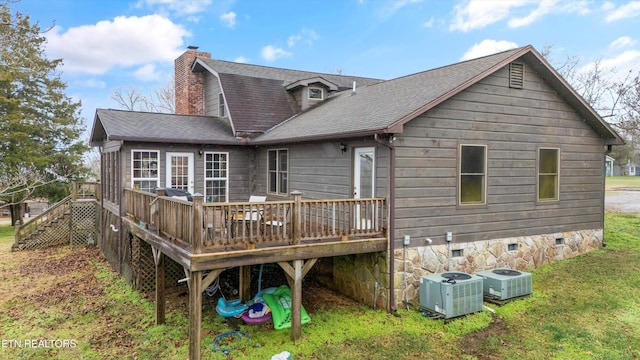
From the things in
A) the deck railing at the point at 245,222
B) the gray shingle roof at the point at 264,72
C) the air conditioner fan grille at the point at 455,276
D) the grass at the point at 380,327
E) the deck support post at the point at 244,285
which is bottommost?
the grass at the point at 380,327

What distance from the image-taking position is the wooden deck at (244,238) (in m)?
6.09

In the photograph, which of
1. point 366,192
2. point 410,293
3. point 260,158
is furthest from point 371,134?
point 260,158

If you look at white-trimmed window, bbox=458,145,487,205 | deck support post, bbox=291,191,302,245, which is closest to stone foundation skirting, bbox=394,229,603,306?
white-trimmed window, bbox=458,145,487,205

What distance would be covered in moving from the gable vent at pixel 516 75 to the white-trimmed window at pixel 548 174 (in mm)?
1711

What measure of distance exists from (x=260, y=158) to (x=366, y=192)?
16.7 feet

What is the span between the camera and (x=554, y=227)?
1005 centimetres

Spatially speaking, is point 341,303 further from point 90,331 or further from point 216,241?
point 90,331

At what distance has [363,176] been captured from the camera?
848 cm

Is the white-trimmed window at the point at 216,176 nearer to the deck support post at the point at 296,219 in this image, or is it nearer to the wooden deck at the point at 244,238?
the wooden deck at the point at 244,238

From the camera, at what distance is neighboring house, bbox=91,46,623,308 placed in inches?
315

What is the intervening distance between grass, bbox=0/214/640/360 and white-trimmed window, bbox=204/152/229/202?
3.50 m

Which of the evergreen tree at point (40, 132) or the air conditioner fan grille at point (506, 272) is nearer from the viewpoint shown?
the air conditioner fan grille at point (506, 272)

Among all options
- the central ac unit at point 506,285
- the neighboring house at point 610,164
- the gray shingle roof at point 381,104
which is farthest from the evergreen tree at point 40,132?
the neighboring house at point 610,164

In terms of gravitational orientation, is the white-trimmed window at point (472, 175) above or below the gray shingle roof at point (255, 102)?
below
